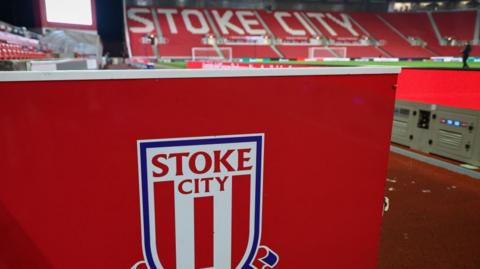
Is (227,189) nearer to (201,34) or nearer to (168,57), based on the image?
(168,57)

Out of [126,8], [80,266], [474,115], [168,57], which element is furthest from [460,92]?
[126,8]

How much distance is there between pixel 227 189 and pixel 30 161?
485 mm

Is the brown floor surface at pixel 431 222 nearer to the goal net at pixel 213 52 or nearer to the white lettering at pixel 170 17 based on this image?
the goal net at pixel 213 52

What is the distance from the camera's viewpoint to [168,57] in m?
20.9

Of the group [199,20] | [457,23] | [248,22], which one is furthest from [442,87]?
[457,23]

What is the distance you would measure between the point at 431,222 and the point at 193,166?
2157 millimetres

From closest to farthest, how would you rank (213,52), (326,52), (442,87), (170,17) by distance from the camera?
1. (442,87)
2. (213,52)
3. (326,52)
4. (170,17)

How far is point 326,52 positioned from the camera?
78.2 ft

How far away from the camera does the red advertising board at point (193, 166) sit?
80 centimetres

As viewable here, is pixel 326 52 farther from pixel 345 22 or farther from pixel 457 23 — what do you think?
pixel 457 23

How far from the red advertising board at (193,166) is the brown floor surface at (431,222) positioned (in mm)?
1069

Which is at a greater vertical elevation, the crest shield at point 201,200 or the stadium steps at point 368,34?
the stadium steps at point 368,34

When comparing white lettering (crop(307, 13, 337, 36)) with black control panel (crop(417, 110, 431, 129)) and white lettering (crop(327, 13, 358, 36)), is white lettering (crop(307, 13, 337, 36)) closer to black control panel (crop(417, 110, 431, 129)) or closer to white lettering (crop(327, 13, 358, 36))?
white lettering (crop(327, 13, 358, 36))

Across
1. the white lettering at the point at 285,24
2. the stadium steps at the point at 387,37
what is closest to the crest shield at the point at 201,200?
the white lettering at the point at 285,24
